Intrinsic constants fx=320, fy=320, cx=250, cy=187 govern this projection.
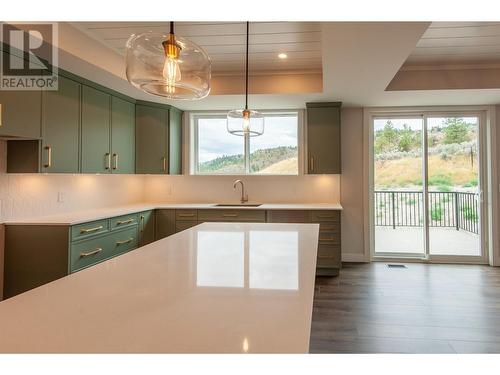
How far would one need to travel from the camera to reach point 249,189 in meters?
5.03

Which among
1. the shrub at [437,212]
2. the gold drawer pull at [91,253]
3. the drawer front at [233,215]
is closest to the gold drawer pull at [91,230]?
the gold drawer pull at [91,253]

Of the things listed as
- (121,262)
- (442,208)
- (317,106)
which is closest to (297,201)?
(317,106)

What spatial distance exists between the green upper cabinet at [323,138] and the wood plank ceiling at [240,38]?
0.79 m

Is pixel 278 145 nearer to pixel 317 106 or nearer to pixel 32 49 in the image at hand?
pixel 317 106

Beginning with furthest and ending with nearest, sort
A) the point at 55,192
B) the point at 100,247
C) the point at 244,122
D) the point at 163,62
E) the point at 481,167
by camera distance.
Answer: the point at 481,167, the point at 55,192, the point at 100,247, the point at 244,122, the point at 163,62

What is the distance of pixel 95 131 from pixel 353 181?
3.58 metres

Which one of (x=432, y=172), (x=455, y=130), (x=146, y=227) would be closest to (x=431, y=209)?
(x=432, y=172)

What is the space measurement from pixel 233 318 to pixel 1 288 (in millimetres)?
2944

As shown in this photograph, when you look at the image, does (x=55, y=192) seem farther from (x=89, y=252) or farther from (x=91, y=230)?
(x=89, y=252)

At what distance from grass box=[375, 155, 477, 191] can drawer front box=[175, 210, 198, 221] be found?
9.29 feet

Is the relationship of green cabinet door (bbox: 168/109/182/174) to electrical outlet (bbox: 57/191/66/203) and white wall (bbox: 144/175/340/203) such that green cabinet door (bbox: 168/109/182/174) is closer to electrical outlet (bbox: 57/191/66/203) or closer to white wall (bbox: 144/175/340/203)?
white wall (bbox: 144/175/340/203)

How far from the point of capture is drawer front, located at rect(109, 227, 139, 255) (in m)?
3.43

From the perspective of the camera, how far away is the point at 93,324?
2.79ft

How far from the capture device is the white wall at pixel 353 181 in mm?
4855
